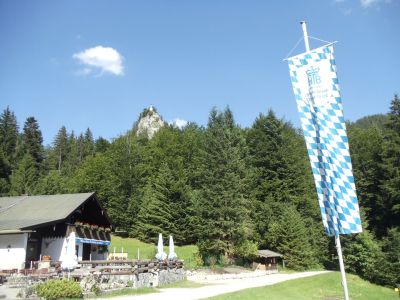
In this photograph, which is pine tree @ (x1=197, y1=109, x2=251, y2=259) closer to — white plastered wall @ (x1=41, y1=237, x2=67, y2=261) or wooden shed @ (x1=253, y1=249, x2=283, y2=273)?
wooden shed @ (x1=253, y1=249, x2=283, y2=273)

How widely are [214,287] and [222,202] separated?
18937mm

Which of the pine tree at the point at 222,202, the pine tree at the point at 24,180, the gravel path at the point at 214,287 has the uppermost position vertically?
the pine tree at the point at 24,180

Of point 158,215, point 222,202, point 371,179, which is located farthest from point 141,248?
point 371,179

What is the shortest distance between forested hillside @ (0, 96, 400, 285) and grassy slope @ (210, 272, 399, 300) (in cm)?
296

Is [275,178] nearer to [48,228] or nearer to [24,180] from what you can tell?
[48,228]

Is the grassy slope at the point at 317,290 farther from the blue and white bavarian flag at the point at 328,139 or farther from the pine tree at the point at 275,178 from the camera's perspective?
the pine tree at the point at 275,178

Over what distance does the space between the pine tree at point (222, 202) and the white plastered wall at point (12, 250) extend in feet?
57.9

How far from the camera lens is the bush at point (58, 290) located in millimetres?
13734

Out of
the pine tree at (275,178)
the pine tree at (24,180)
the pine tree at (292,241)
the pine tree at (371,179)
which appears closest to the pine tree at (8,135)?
the pine tree at (24,180)

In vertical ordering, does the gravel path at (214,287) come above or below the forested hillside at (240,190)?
below

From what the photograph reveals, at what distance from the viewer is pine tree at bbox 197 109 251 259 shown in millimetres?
38281

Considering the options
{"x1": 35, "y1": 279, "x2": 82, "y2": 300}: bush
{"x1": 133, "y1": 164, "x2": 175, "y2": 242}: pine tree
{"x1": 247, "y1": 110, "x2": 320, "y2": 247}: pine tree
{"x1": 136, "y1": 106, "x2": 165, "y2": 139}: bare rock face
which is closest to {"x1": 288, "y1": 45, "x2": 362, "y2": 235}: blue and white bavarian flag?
{"x1": 35, "y1": 279, "x2": 82, "y2": 300}: bush

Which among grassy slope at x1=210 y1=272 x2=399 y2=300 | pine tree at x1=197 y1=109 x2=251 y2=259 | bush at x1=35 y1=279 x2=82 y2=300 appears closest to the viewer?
bush at x1=35 y1=279 x2=82 y2=300

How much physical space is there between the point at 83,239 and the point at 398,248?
29.3m
